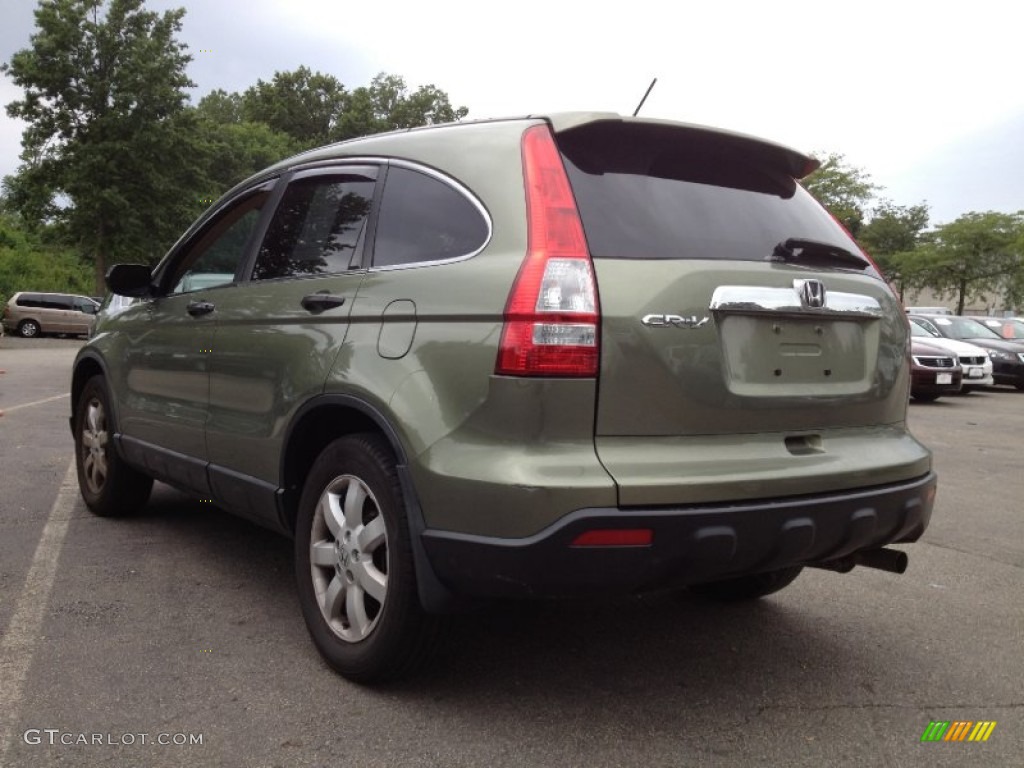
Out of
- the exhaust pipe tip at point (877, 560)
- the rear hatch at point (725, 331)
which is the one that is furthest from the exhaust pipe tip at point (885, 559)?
the rear hatch at point (725, 331)

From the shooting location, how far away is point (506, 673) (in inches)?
122

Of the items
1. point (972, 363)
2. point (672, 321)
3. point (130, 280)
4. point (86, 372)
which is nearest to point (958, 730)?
point (672, 321)

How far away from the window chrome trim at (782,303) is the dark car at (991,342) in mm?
16727

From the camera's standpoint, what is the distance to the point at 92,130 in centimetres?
3531

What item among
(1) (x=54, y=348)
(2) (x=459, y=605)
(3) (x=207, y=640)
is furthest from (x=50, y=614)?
(1) (x=54, y=348)

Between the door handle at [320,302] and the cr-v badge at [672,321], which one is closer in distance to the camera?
the cr-v badge at [672,321]

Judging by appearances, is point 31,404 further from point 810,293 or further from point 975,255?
point 975,255

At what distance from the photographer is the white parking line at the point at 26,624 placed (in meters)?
2.73

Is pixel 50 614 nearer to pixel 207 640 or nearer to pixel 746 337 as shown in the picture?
pixel 207 640

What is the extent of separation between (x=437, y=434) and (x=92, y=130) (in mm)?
37656

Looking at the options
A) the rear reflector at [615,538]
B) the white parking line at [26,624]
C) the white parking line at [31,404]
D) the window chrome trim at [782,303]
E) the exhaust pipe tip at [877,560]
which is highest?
the window chrome trim at [782,303]

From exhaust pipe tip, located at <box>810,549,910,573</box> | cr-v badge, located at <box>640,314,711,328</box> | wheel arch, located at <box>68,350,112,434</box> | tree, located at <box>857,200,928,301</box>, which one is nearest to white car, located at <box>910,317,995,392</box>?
exhaust pipe tip, located at <box>810,549,910,573</box>

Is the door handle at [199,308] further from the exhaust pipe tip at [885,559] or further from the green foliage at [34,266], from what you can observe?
the green foliage at [34,266]

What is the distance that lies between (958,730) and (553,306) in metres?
1.77
